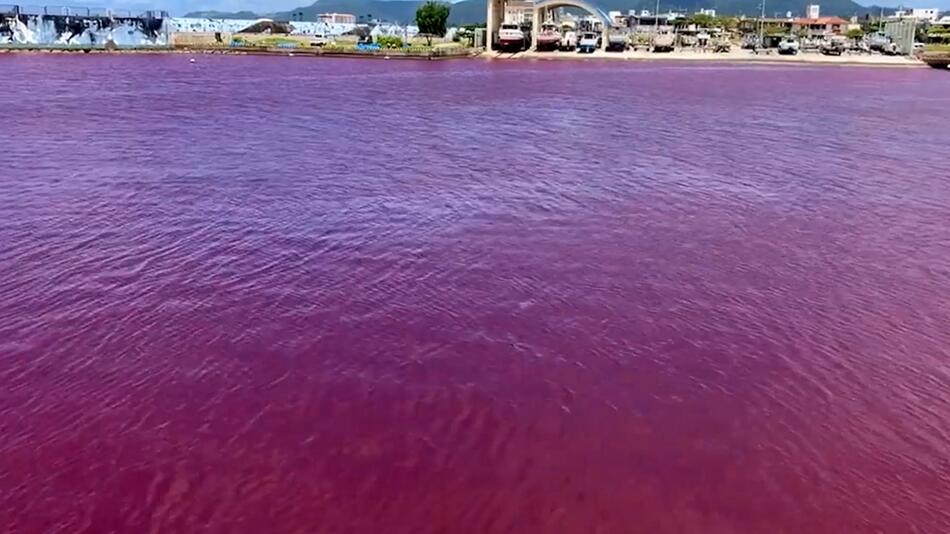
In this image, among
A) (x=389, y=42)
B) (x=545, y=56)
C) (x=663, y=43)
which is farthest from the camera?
(x=663, y=43)

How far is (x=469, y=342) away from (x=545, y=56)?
6008cm

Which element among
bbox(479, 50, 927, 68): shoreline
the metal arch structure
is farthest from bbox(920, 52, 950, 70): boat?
the metal arch structure

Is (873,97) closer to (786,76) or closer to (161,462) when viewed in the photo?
(786,76)

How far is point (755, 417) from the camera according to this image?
700cm

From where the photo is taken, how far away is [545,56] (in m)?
65.4

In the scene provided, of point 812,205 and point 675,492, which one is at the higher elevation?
point 812,205

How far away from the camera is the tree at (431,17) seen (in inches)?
2987

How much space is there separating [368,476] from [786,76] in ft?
161

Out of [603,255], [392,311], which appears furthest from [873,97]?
[392,311]

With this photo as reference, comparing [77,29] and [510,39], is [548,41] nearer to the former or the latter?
[510,39]

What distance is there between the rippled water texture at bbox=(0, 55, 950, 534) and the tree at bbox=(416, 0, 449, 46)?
60862mm

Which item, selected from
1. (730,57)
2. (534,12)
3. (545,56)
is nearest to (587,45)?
(534,12)

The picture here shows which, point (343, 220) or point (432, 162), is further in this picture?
point (432, 162)

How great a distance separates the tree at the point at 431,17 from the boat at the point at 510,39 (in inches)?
416
